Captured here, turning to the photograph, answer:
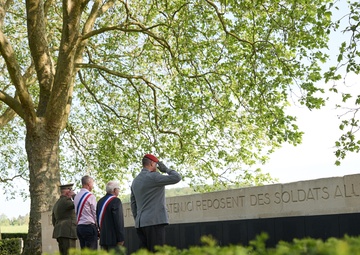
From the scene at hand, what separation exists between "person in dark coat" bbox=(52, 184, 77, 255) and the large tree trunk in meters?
5.79

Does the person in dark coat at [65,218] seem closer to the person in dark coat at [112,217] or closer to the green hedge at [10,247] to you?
the person in dark coat at [112,217]

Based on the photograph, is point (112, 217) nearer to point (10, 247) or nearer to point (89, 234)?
point (89, 234)

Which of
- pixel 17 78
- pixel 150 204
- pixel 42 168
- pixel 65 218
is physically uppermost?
pixel 17 78

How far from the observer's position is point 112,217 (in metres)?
9.88

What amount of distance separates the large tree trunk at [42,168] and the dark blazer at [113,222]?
27.2 ft

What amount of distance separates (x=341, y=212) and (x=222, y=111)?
11.5 m

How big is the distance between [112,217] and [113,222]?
79 millimetres

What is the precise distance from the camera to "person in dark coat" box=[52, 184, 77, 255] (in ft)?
39.2

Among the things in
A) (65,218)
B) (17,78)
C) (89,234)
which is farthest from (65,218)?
(17,78)

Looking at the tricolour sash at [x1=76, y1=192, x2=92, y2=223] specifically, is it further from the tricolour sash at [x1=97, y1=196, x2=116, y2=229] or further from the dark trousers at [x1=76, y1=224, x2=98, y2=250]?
the tricolour sash at [x1=97, y1=196, x2=116, y2=229]

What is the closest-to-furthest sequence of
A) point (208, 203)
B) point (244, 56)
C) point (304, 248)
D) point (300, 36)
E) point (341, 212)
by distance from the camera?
point (304, 248)
point (341, 212)
point (208, 203)
point (300, 36)
point (244, 56)

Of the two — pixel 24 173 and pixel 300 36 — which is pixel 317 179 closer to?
pixel 300 36

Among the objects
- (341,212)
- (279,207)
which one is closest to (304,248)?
(341,212)

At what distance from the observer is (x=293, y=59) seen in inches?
719
